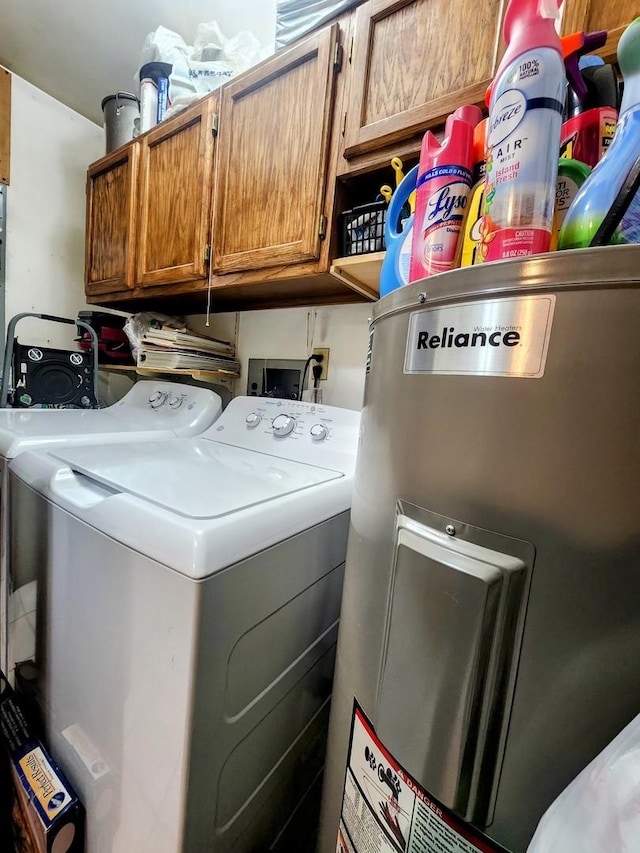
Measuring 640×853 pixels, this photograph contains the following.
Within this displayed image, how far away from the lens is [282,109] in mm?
1085

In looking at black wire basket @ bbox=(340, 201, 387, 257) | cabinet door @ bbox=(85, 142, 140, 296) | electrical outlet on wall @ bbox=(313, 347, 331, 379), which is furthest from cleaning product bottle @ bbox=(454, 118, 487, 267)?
cabinet door @ bbox=(85, 142, 140, 296)

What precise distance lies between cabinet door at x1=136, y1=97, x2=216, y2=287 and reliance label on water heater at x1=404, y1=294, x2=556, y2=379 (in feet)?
3.74

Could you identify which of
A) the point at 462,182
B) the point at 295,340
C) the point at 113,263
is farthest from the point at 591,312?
the point at 113,263

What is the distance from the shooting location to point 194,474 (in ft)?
2.49

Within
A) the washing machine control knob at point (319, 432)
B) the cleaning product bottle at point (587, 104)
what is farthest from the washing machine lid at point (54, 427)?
the cleaning product bottle at point (587, 104)

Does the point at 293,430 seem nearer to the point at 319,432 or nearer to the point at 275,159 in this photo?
the point at 319,432

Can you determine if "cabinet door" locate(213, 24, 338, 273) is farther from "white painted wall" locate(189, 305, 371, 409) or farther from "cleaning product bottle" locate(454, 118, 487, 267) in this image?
"cleaning product bottle" locate(454, 118, 487, 267)

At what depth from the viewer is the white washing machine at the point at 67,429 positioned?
2.67 ft

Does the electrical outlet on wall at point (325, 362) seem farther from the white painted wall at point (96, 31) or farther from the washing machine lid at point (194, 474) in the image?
the white painted wall at point (96, 31)

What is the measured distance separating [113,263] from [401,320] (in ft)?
5.59

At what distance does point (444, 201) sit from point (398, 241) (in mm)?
154

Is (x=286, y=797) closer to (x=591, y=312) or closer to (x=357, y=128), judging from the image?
(x=591, y=312)

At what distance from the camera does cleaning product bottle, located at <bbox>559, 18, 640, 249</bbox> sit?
1.13 feet

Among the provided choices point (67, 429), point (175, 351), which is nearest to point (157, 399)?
point (175, 351)
